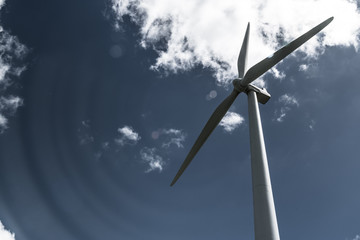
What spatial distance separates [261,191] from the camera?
484 inches

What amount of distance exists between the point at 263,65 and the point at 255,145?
8.39 m

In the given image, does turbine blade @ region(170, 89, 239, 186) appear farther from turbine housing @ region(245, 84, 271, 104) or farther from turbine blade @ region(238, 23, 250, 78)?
turbine blade @ region(238, 23, 250, 78)

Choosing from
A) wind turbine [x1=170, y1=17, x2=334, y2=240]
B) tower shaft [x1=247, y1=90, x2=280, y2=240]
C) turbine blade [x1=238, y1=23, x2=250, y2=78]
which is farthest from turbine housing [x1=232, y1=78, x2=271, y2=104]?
tower shaft [x1=247, y1=90, x2=280, y2=240]

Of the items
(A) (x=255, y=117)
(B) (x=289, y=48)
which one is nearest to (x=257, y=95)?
(B) (x=289, y=48)

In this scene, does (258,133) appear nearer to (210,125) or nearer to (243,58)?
→ (210,125)

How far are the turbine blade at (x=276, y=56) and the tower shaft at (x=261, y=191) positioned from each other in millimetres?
5354

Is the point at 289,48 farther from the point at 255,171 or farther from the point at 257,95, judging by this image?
the point at 255,171

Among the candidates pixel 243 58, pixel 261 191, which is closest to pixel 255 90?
pixel 243 58

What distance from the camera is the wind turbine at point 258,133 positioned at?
36.9ft

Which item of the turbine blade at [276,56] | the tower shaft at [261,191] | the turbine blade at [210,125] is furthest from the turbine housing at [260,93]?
the tower shaft at [261,191]

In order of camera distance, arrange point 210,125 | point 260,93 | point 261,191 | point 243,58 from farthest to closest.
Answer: point 243,58 < point 210,125 < point 260,93 < point 261,191

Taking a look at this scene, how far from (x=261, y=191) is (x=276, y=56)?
1223 cm

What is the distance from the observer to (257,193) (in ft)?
40.5

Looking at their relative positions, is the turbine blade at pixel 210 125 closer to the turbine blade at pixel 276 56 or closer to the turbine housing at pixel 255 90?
the turbine housing at pixel 255 90
